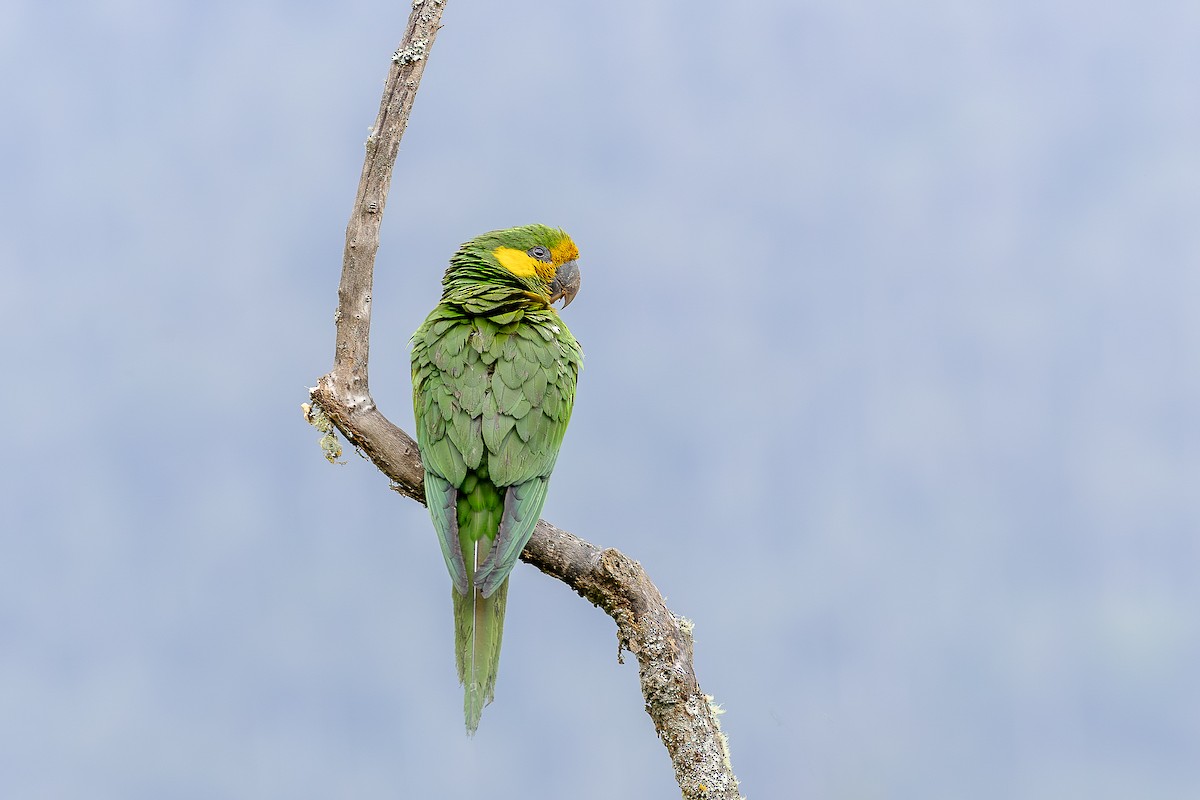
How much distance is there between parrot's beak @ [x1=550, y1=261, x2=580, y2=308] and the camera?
140 inches

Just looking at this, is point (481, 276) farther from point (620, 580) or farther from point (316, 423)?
point (620, 580)

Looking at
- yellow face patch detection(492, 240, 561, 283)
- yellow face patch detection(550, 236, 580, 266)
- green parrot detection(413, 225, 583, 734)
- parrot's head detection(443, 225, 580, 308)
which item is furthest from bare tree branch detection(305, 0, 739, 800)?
yellow face patch detection(550, 236, 580, 266)

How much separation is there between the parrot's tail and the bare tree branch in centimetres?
25

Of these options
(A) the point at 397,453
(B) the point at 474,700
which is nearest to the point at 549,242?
(A) the point at 397,453

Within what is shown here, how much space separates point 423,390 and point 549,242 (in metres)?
0.83

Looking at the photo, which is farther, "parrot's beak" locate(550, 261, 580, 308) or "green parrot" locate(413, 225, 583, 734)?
"parrot's beak" locate(550, 261, 580, 308)

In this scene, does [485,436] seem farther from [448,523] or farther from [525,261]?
[525,261]

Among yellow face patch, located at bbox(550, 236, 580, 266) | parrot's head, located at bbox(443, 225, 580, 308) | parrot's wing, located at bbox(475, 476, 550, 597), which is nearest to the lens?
parrot's wing, located at bbox(475, 476, 550, 597)

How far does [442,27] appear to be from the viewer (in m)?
3.13

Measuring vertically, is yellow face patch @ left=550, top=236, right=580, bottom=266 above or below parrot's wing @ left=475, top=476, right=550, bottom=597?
above

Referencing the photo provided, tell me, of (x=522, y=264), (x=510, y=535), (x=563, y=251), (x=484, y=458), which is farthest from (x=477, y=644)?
(x=563, y=251)

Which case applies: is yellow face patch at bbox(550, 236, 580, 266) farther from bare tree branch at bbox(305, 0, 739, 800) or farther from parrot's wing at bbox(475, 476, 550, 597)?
parrot's wing at bbox(475, 476, 550, 597)

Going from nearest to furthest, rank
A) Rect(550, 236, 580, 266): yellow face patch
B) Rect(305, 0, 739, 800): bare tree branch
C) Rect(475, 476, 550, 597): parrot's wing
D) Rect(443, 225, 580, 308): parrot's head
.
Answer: Rect(475, 476, 550, 597): parrot's wing
Rect(305, 0, 739, 800): bare tree branch
Rect(443, 225, 580, 308): parrot's head
Rect(550, 236, 580, 266): yellow face patch

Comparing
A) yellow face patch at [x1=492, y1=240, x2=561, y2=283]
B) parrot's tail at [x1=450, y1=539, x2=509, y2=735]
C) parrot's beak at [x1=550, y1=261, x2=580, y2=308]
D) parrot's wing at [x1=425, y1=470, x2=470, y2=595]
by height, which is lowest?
parrot's tail at [x1=450, y1=539, x2=509, y2=735]
